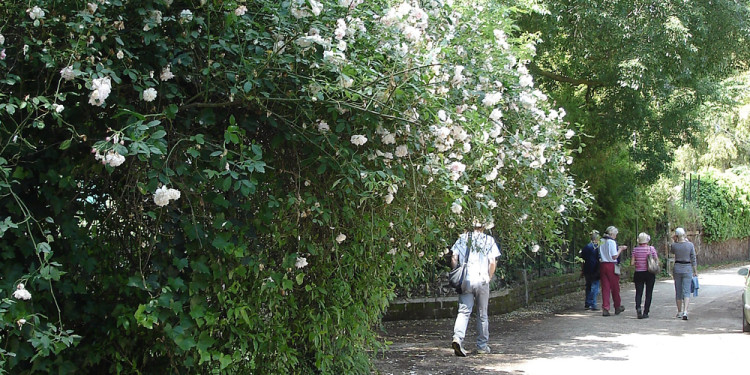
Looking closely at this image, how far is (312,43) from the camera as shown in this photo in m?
4.21

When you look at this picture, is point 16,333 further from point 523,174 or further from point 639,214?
point 639,214

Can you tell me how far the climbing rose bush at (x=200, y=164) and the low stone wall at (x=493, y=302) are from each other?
24.2ft

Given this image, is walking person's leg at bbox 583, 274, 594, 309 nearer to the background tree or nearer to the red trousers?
the red trousers

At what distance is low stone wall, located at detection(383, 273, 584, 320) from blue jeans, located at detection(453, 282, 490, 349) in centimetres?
271

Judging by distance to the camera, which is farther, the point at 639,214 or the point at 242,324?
the point at 639,214

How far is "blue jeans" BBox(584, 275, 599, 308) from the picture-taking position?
52.3ft

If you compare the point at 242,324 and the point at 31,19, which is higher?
the point at 31,19

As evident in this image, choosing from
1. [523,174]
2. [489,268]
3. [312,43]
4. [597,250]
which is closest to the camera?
[312,43]

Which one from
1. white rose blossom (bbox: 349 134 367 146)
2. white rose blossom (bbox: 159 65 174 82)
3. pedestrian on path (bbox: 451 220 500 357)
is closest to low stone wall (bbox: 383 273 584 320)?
pedestrian on path (bbox: 451 220 500 357)

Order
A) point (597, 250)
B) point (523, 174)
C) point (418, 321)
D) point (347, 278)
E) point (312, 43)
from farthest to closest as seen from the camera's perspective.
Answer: point (597, 250), point (418, 321), point (523, 174), point (347, 278), point (312, 43)

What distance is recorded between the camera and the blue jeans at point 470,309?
9.52 meters

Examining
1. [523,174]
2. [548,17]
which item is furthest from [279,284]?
[548,17]

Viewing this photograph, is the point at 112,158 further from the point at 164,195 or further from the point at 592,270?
the point at 592,270

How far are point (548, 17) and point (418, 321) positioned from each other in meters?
5.77
